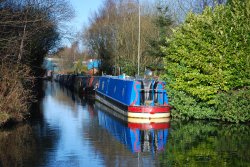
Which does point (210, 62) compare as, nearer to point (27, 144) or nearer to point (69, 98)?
point (27, 144)

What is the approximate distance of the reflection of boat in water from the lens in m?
14.2

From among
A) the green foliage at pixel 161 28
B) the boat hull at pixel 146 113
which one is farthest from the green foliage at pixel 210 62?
the green foliage at pixel 161 28

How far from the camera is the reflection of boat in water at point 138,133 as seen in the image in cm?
1420

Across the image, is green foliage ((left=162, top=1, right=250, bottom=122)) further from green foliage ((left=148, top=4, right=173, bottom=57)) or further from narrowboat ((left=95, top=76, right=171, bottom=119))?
green foliage ((left=148, top=4, right=173, bottom=57))

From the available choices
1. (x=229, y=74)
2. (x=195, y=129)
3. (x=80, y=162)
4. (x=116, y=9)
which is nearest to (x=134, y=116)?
(x=195, y=129)

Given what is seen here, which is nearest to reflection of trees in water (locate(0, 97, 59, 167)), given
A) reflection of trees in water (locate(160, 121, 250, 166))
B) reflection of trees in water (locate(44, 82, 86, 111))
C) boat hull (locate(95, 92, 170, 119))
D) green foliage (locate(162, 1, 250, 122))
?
reflection of trees in water (locate(160, 121, 250, 166))

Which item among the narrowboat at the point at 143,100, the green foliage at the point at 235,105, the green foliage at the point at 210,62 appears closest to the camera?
the green foliage at the point at 235,105

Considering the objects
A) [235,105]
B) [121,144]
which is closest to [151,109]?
[235,105]

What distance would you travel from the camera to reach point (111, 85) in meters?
28.8

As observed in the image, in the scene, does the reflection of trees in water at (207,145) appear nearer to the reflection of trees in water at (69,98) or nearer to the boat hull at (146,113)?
the boat hull at (146,113)

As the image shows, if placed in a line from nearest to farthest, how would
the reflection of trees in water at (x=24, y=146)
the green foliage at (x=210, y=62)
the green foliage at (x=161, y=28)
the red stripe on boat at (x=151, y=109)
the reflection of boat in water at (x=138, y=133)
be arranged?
the reflection of trees in water at (x=24, y=146), the reflection of boat in water at (x=138, y=133), the green foliage at (x=210, y=62), the red stripe on boat at (x=151, y=109), the green foliage at (x=161, y=28)

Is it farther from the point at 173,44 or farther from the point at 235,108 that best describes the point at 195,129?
the point at 173,44

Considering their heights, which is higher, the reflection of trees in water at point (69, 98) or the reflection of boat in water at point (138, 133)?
the reflection of trees in water at point (69, 98)

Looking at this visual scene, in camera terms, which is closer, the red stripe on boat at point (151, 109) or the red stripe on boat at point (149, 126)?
the red stripe on boat at point (149, 126)
